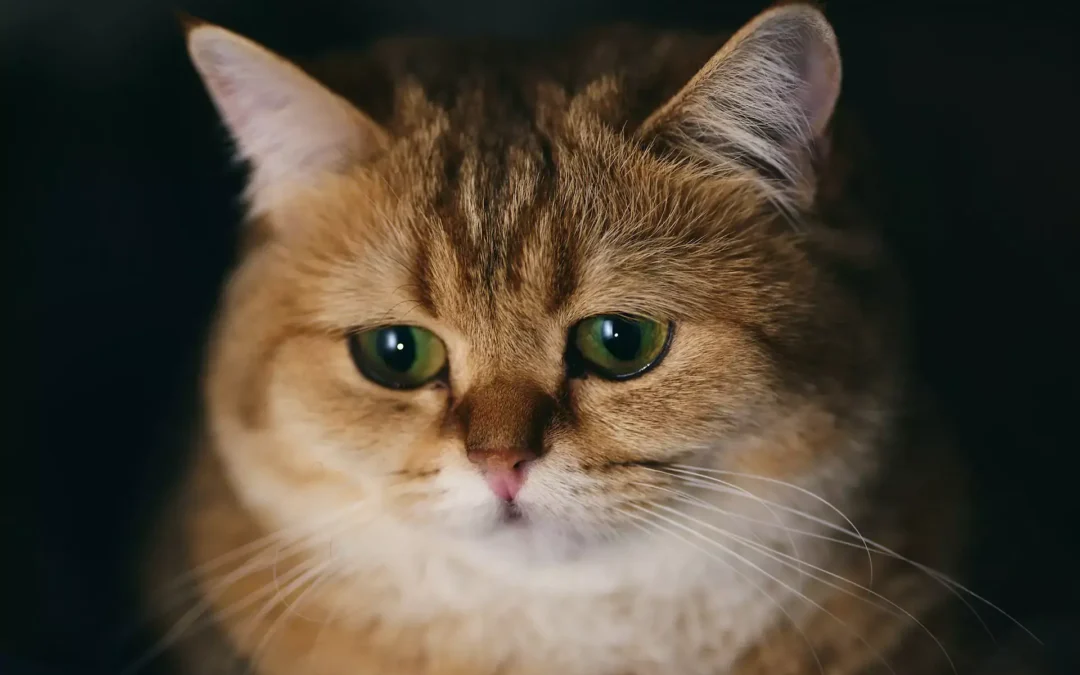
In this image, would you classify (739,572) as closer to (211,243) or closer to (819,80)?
(819,80)

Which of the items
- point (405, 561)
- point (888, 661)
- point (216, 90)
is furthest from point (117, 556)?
point (888, 661)

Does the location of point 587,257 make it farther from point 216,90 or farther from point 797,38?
point 216,90

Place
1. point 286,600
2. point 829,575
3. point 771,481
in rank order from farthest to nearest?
point 286,600
point 829,575
point 771,481

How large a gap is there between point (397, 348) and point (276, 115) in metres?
0.33

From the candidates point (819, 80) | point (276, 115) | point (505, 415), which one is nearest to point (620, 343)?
point (505, 415)

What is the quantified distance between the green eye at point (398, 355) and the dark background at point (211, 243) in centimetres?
49

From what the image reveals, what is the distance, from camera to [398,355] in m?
1.15

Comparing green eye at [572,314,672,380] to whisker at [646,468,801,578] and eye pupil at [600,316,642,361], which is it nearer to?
eye pupil at [600,316,642,361]

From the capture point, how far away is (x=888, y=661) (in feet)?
4.20

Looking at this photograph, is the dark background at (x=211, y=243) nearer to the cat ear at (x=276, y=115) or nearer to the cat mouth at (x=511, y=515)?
the cat ear at (x=276, y=115)

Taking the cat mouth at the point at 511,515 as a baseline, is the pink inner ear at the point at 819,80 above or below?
above

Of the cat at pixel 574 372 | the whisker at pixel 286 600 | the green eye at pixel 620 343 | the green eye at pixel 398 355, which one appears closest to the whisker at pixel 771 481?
the cat at pixel 574 372

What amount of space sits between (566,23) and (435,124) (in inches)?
23.8

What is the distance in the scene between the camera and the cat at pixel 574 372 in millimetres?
1077
